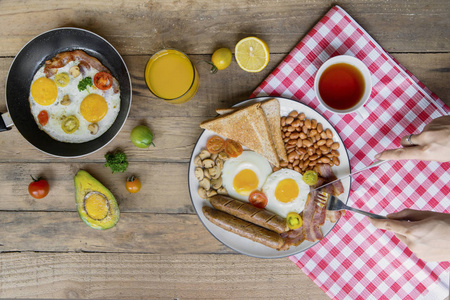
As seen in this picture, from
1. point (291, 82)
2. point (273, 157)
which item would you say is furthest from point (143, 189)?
point (291, 82)

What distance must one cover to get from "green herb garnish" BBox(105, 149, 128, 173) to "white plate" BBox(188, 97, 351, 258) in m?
0.46

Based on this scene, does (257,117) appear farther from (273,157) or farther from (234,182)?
(234,182)

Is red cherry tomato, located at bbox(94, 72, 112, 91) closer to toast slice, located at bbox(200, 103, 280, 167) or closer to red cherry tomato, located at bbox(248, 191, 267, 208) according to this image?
toast slice, located at bbox(200, 103, 280, 167)

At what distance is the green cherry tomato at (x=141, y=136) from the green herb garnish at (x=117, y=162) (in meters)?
0.14

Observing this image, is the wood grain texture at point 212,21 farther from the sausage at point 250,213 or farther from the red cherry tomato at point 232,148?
the sausage at point 250,213

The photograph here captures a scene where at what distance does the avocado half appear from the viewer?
220 cm

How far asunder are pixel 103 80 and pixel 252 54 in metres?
0.95

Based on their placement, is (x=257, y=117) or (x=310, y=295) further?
(x=310, y=295)

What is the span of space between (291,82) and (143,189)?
121cm

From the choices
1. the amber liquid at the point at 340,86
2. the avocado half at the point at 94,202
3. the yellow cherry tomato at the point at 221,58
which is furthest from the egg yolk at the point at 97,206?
the amber liquid at the point at 340,86

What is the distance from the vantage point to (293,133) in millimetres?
2096

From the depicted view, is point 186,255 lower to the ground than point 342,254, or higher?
higher

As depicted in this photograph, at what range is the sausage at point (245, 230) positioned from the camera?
80.7 inches

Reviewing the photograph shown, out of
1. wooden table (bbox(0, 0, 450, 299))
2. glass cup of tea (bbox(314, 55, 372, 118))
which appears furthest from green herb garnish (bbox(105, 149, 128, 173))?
glass cup of tea (bbox(314, 55, 372, 118))
